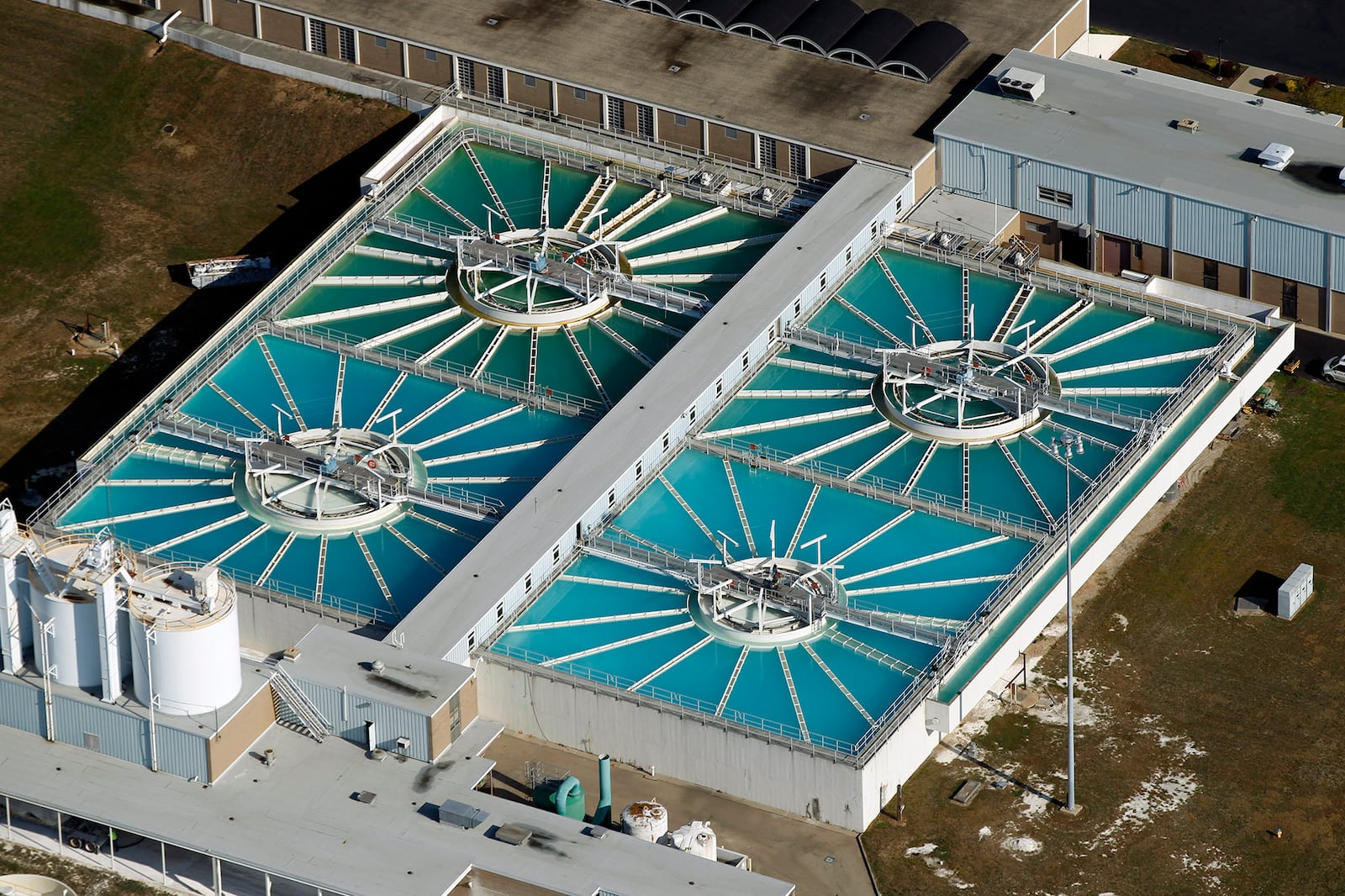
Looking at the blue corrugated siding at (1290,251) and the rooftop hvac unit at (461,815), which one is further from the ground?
the blue corrugated siding at (1290,251)

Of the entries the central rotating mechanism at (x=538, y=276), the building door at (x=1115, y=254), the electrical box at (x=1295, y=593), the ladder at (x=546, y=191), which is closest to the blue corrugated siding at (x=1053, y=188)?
the building door at (x=1115, y=254)

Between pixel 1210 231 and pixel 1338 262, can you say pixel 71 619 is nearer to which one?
pixel 1210 231

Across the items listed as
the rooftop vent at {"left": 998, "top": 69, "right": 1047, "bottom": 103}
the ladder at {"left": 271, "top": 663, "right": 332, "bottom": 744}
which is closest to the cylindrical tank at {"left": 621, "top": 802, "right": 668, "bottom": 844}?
the ladder at {"left": 271, "top": 663, "right": 332, "bottom": 744}

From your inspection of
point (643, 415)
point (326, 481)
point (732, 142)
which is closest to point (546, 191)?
point (732, 142)

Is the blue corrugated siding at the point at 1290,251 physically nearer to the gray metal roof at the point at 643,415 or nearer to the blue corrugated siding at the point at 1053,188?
the blue corrugated siding at the point at 1053,188

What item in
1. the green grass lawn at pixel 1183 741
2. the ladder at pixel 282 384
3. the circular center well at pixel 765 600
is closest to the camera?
the green grass lawn at pixel 1183 741

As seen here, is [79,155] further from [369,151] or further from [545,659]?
[545,659]

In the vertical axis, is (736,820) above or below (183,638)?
below
